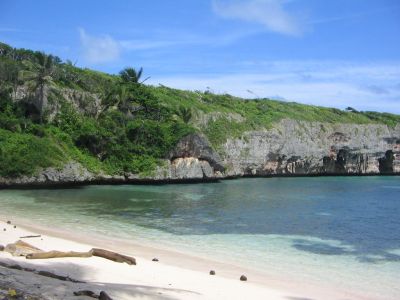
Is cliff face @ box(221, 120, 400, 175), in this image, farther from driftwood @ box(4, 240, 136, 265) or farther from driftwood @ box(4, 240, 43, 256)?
driftwood @ box(4, 240, 43, 256)

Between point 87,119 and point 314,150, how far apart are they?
111 feet

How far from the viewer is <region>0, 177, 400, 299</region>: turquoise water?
13.0 m

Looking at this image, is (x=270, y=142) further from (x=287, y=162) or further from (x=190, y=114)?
(x=190, y=114)

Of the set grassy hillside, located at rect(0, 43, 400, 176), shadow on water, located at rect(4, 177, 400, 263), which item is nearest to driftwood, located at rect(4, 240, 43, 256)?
shadow on water, located at rect(4, 177, 400, 263)

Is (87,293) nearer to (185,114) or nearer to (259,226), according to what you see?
(259,226)

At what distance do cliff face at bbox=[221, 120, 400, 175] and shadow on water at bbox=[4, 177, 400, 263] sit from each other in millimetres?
20331

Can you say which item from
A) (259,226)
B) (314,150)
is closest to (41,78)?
(259,226)

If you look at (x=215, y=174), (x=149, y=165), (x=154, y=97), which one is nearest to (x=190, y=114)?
(x=154, y=97)

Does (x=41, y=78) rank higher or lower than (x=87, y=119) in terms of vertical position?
higher

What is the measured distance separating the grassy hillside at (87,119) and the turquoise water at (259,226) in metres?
5.18

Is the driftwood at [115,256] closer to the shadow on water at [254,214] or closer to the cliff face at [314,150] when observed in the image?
the shadow on water at [254,214]

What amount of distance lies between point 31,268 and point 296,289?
19.6 ft

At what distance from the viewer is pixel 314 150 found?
6341cm

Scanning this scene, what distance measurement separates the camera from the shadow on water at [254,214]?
17.2 m
